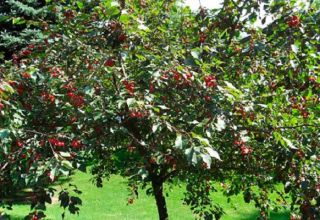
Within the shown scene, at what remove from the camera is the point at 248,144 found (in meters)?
3.84

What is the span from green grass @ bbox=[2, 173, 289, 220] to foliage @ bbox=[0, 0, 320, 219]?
13.3ft

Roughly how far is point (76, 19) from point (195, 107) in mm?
1604

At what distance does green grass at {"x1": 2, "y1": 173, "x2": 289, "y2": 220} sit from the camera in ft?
27.7

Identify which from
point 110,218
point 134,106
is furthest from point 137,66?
point 110,218

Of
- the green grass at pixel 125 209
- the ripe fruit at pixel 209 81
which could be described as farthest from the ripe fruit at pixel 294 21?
the green grass at pixel 125 209

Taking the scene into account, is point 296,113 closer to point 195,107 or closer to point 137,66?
point 195,107

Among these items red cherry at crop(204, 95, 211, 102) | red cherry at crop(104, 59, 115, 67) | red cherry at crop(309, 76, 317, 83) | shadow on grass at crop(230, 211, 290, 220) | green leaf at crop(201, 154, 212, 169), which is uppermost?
red cherry at crop(104, 59, 115, 67)

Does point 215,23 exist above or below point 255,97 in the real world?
above

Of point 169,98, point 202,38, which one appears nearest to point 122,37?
point 169,98

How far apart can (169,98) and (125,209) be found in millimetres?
6221

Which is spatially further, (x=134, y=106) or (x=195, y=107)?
(x=195, y=107)

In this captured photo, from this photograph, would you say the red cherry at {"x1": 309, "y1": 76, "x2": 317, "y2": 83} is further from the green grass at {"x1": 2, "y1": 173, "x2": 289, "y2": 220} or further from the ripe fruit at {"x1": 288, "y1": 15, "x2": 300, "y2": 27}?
the green grass at {"x1": 2, "y1": 173, "x2": 289, "y2": 220}

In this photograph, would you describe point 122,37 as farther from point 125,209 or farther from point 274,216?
point 125,209

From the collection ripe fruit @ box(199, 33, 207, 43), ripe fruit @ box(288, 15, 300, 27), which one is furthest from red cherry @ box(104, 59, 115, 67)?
ripe fruit @ box(288, 15, 300, 27)
